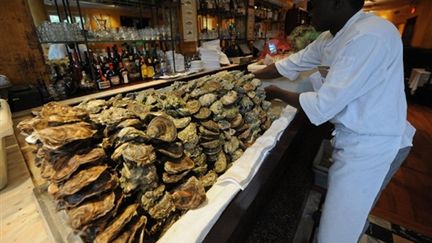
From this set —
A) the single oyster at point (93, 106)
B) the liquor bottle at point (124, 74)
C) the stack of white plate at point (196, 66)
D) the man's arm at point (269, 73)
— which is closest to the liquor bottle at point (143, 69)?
the liquor bottle at point (124, 74)

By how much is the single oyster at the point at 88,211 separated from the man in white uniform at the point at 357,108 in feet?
2.91

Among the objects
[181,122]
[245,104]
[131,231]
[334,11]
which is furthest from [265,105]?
[131,231]

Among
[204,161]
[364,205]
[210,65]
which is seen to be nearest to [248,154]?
[204,161]

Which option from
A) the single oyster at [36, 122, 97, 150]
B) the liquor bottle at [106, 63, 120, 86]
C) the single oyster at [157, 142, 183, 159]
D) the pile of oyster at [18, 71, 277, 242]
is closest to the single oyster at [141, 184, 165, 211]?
the pile of oyster at [18, 71, 277, 242]

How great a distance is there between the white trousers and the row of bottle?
1906 millimetres

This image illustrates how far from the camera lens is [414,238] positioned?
5.39 feet

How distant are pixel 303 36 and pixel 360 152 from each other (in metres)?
1.54

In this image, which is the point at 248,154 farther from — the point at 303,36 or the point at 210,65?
the point at 210,65

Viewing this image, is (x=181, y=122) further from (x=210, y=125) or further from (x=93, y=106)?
(x=93, y=106)

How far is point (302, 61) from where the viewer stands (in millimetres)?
Answer: 1452

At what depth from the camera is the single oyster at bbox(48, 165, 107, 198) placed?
0.49 m

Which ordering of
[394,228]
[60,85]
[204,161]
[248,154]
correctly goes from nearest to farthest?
[204,161]
[248,154]
[60,85]
[394,228]

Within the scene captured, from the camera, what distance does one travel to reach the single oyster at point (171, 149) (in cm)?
66

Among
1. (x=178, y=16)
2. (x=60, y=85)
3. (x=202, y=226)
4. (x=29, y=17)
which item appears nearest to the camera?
(x=202, y=226)
